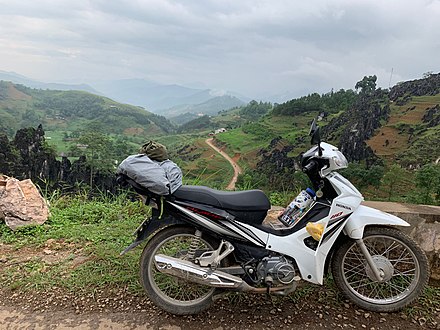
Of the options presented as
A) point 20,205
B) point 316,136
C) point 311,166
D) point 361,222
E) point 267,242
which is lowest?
point 20,205

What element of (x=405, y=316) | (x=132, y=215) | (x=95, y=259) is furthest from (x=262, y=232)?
(x=132, y=215)

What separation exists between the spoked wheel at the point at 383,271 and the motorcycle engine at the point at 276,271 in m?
0.46

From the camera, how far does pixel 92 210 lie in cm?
522

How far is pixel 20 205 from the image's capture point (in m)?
4.61

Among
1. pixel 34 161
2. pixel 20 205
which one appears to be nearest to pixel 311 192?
pixel 20 205

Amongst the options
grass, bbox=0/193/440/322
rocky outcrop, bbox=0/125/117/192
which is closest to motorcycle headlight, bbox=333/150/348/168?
grass, bbox=0/193/440/322

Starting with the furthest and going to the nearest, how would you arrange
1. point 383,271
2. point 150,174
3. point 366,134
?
point 366,134 → point 383,271 → point 150,174

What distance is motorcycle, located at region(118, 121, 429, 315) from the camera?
2801mm

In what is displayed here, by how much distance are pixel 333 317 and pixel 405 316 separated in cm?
60

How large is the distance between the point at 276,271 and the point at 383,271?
0.93 meters

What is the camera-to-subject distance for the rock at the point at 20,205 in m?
4.51

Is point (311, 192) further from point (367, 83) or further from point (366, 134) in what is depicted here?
point (367, 83)

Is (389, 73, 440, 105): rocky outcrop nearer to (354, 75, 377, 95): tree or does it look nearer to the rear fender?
(354, 75, 377, 95): tree

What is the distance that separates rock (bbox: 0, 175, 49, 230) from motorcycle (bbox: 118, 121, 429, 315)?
241 cm
